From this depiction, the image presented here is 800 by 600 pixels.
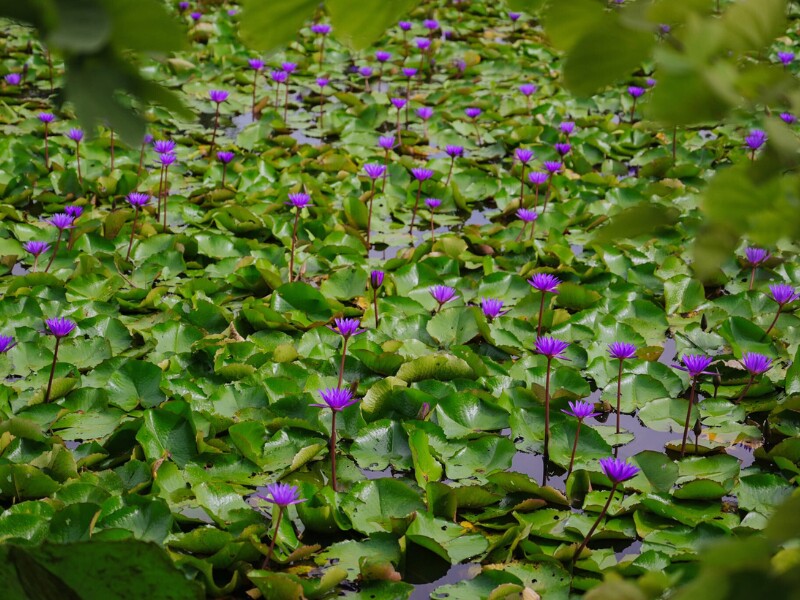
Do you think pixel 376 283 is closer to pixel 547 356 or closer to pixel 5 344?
pixel 547 356

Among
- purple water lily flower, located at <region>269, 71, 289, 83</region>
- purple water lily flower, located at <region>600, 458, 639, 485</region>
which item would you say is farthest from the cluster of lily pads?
purple water lily flower, located at <region>269, 71, 289, 83</region>

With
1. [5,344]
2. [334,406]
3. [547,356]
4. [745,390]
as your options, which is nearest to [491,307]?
[547,356]

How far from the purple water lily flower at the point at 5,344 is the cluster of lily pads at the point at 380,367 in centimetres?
3

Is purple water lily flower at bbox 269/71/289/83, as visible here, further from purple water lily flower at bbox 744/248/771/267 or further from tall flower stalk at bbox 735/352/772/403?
tall flower stalk at bbox 735/352/772/403

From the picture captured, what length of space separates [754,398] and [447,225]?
124 centimetres

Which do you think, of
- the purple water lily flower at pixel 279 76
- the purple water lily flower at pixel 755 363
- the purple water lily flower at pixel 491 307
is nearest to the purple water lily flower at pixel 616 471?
the purple water lily flower at pixel 755 363

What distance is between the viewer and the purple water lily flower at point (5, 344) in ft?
6.02

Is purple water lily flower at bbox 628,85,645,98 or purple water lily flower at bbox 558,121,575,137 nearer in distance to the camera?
purple water lily flower at bbox 558,121,575,137

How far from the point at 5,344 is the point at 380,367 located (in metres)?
0.80

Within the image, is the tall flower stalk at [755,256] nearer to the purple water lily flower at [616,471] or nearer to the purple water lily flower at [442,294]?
the purple water lily flower at [442,294]

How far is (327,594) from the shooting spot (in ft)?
4.50

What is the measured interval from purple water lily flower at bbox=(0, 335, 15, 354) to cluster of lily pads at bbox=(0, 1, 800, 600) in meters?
0.03

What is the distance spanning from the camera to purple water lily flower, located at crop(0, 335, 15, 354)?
183 cm

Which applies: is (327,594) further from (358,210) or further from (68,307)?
(358,210)
